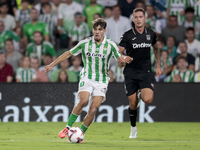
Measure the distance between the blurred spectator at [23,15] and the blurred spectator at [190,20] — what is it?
4.42 m

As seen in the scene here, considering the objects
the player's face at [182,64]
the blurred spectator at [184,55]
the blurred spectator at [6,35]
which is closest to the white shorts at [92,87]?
the player's face at [182,64]

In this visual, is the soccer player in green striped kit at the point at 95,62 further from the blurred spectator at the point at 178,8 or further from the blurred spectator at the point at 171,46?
the blurred spectator at the point at 178,8

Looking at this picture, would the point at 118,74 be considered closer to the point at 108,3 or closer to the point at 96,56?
the point at 108,3

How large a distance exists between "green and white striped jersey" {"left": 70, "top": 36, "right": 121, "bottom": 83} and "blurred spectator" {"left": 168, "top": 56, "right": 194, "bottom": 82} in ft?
13.4

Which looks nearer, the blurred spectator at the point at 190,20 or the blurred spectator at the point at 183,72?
the blurred spectator at the point at 183,72

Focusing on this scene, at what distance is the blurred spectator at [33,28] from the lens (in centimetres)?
1137

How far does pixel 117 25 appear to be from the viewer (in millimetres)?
11492

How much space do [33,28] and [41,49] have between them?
2.42 ft

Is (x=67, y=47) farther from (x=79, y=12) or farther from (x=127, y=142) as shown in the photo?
(x=127, y=142)

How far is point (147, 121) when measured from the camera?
9.53m

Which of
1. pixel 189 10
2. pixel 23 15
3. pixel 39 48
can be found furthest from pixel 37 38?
pixel 189 10

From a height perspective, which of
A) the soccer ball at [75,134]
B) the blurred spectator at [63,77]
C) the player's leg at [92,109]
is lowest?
the soccer ball at [75,134]

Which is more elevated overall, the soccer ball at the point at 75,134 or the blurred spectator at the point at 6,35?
the blurred spectator at the point at 6,35

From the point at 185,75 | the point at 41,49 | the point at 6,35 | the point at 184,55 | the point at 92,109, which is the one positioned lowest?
the point at 92,109
